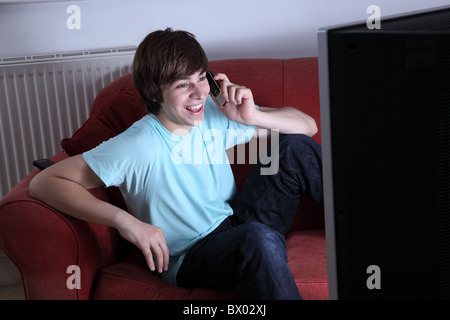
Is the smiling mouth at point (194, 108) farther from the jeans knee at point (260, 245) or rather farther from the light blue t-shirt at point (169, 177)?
the jeans knee at point (260, 245)

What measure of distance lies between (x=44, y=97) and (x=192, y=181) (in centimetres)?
108

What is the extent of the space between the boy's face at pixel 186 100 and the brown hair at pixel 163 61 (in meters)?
0.02

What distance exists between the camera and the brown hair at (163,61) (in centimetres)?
147

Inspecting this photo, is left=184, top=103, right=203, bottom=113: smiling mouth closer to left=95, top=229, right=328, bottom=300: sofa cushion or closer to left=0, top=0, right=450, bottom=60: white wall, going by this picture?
left=95, top=229, right=328, bottom=300: sofa cushion

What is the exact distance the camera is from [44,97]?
2283 mm

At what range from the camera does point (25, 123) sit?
7.57 ft

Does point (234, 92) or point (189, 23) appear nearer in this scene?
point (234, 92)

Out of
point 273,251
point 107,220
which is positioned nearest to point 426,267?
point 273,251

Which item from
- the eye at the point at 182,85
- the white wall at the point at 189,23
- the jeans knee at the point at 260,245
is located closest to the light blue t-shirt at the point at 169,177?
the eye at the point at 182,85

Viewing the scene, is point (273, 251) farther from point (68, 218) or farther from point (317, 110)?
point (317, 110)

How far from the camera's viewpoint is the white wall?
2.22 metres

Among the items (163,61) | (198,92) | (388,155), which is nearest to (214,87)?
(198,92)

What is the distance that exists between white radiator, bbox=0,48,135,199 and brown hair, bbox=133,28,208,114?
0.78m

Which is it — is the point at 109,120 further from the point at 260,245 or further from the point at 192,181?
the point at 260,245
